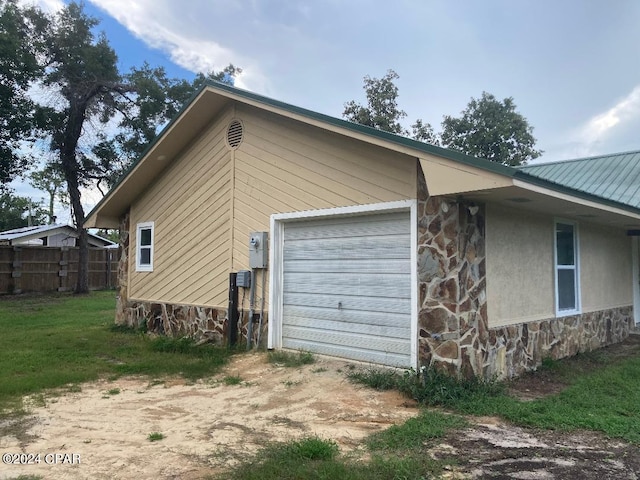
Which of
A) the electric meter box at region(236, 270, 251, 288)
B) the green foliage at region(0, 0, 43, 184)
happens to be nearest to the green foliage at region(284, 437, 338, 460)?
the electric meter box at region(236, 270, 251, 288)

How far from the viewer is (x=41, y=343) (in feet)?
31.1

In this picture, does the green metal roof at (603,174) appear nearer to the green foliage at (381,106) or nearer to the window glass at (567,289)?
the window glass at (567,289)

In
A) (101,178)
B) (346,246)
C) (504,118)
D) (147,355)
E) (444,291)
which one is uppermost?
(504,118)

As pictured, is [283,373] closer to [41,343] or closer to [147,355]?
[147,355]

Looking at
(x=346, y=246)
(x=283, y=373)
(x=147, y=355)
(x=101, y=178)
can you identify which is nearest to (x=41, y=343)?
(x=147, y=355)

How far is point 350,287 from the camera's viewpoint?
7.22 m

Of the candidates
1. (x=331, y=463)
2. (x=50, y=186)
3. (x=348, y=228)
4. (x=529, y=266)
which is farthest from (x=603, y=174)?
(x=50, y=186)

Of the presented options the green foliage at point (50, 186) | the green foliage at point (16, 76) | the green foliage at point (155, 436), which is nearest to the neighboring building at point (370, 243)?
the green foliage at point (155, 436)

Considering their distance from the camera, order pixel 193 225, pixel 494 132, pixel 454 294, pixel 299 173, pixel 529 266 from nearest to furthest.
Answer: pixel 454 294
pixel 529 266
pixel 299 173
pixel 193 225
pixel 494 132

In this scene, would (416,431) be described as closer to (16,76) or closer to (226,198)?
(226,198)

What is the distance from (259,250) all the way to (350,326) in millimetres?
2121

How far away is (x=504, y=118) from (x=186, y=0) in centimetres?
2331

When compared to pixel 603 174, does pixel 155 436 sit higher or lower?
lower

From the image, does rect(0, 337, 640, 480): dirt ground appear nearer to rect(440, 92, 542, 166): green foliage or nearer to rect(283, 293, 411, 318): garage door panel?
rect(283, 293, 411, 318): garage door panel
